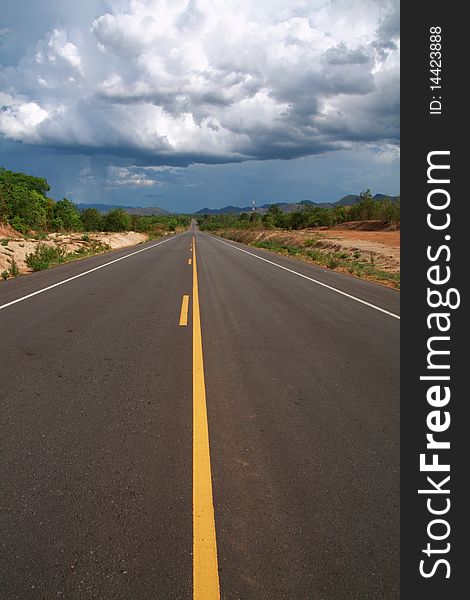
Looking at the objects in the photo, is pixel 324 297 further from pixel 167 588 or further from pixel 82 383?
pixel 167 588

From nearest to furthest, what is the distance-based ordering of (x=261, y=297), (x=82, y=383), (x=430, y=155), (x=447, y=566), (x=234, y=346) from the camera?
(x=447, y=566) < (x=82, y=383) < (x=234, y=346) < (x=430, y=155) < (x=261, y=297)

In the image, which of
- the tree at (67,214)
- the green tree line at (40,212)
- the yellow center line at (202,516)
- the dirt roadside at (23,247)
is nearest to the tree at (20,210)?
the green tree line at (40,212)

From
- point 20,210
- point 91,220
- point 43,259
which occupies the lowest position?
point 43,259

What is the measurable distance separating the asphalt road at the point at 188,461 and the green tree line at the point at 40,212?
145ft

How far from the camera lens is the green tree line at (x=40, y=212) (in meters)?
50.6

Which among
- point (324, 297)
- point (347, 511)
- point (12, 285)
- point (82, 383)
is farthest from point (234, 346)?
point (12, 285)

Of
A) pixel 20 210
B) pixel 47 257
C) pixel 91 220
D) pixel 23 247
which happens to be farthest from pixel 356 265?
pixel 91 220

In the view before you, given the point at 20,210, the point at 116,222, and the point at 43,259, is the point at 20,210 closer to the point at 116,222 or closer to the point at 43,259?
the point at 43,259

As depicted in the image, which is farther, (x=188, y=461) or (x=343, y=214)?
(x=343, y=214)

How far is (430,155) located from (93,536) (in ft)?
24.1

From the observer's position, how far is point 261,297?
36.5 ft

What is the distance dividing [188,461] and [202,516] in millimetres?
656

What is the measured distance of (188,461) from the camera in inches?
132

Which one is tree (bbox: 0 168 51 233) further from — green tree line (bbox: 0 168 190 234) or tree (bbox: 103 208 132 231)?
tree (bbox: 103 208 132 231)
